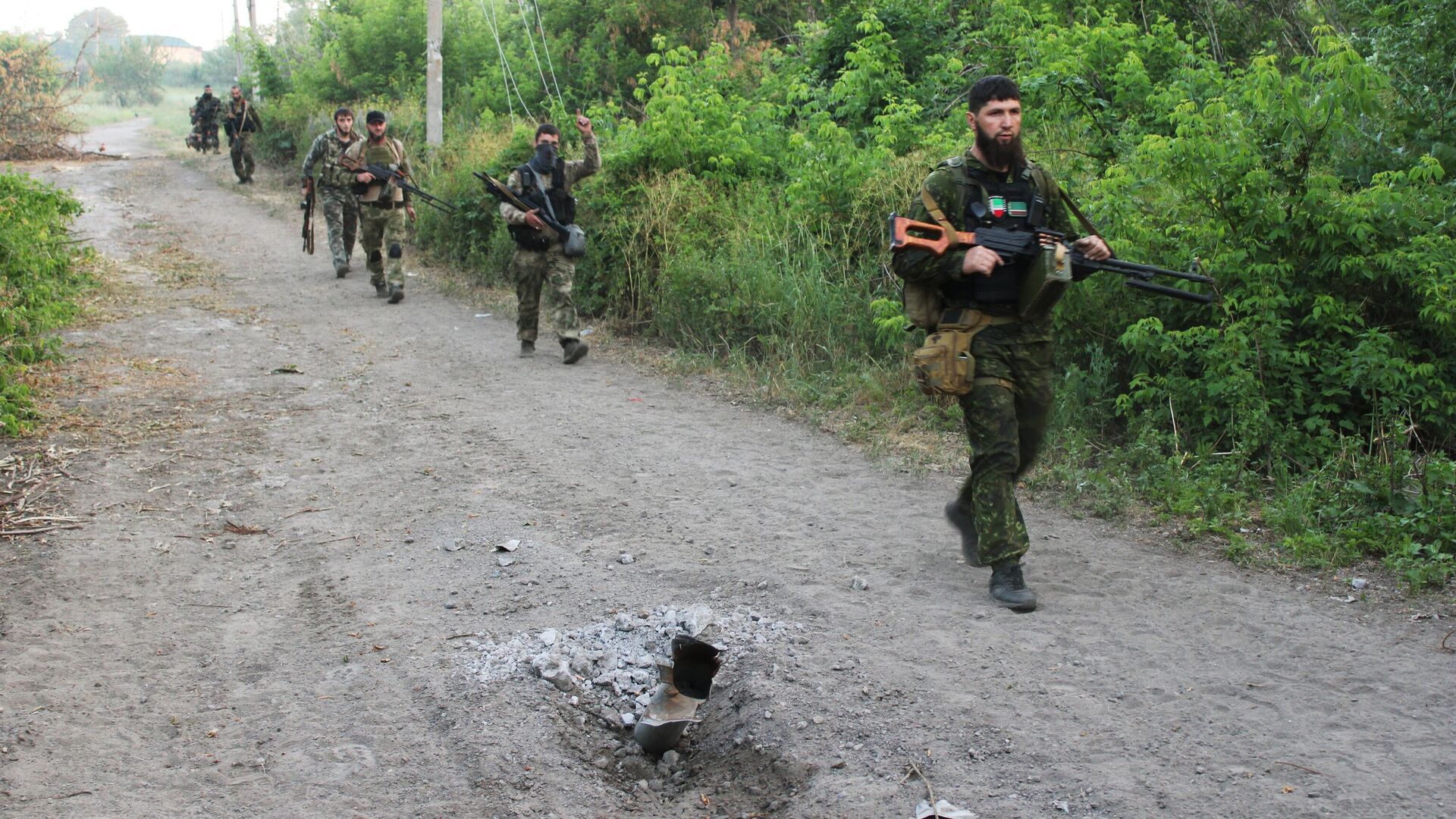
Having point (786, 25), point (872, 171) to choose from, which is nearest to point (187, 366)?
point (872, 171)

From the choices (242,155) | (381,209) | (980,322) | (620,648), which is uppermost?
(980,322)

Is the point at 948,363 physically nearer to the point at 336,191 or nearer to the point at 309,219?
the point at 336,191

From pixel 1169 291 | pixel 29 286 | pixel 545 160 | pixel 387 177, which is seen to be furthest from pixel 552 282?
pixel 1169 291

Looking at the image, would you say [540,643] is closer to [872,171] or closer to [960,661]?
[960,661]

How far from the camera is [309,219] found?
1416 centimetres

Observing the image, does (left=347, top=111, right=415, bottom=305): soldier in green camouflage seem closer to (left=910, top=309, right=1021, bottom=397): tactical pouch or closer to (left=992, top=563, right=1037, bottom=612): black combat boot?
(left=910, top=309, right=1021, bottom=397): tactical pouch

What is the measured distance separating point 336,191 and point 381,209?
136 centimetres

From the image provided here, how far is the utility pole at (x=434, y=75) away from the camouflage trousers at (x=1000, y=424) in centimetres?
1390

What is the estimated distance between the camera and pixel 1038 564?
4980 mm

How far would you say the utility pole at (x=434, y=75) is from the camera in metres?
16.8

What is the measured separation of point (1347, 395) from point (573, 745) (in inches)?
175

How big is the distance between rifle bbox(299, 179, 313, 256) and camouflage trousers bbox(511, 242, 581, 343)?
5088mm

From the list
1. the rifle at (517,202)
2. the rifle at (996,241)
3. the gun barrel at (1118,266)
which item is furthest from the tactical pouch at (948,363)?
the rifle at (517,202)

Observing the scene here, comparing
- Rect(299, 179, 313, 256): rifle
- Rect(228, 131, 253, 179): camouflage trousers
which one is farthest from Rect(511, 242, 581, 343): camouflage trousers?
Rect(228, 131, 253, 179): camouflage trousers
